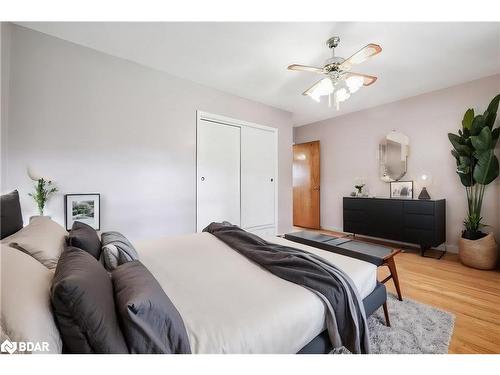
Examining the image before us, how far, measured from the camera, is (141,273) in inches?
39.5

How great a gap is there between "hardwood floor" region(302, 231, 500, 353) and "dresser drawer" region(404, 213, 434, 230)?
1.41ft

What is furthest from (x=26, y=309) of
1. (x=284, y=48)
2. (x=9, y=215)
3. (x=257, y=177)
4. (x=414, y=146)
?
(x=414, y=146)

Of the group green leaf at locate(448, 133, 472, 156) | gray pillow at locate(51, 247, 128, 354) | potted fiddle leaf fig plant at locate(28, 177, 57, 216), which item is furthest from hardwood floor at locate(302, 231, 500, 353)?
potted fiddle leaf fig plant at locate(28, 177, 57, 216)

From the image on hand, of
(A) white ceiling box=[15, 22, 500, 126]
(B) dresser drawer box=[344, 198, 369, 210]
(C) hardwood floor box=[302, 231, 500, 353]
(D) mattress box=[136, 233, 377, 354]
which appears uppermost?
(A) white ceiling box=[15, 22, 500, 126]

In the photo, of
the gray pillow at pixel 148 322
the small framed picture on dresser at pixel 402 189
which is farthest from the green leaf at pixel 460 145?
the gray pillow at pixel 148 322

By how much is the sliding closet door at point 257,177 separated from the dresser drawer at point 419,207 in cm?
207

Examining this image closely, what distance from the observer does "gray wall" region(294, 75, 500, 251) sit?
305cm

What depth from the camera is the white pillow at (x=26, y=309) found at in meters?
0.62

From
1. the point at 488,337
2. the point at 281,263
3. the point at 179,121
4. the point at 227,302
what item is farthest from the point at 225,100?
the point at 488,337

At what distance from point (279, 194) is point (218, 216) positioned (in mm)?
1331

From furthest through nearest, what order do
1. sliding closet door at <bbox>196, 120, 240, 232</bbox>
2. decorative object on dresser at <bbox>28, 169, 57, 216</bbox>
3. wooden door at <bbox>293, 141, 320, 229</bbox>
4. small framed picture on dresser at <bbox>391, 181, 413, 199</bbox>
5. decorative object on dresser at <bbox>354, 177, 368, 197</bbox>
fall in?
wooden door at <bbox>293, 141, 320, 229</bbox>
decorative object on dresser at <bbox>354, 177, 368, 197</bbox>
small framed picture on dresser at <bbox>391, 181, 413, 199</bbox>
sliding closet door at <bbox>196, 120, 240, 232</bbox>
decorative object on dresser at <bbox>28, 169, 57, 216</bbox>

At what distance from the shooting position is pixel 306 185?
210 inches

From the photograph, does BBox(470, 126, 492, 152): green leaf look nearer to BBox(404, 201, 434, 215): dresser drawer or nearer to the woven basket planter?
BBox(404, 201, 434, 215): dresser drawer

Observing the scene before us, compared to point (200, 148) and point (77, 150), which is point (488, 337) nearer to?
point (200, 148)
